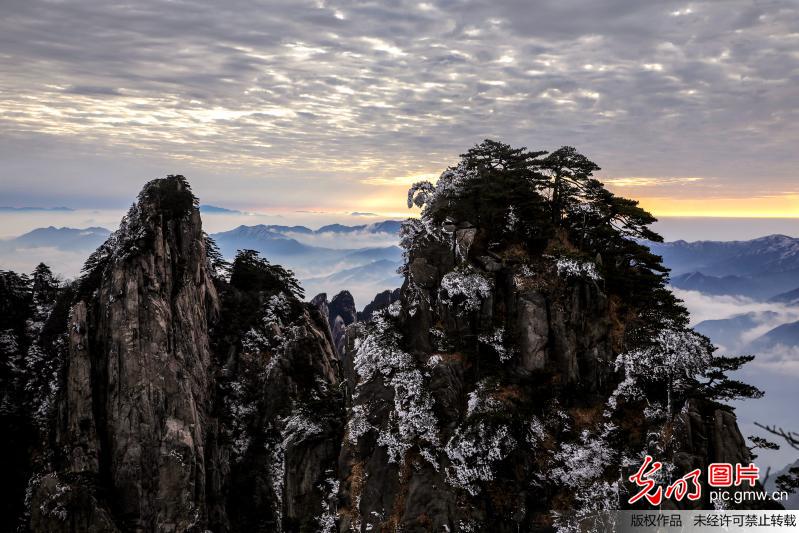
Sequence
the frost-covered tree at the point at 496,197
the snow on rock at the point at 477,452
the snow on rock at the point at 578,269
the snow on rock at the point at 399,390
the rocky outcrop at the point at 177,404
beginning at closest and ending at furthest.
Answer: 1. the snow on rock at the point at 477,452
2. the snow on rock at the point at 399,390
3. the snow on rock at the point at 578,269
4. the frost-covered tree at the point at 496,197
5. the rocky outcrop at the point at 177,404

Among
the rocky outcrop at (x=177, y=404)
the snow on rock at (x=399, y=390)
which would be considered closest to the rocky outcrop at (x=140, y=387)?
the rocky outcrop at (x=177, y=404)

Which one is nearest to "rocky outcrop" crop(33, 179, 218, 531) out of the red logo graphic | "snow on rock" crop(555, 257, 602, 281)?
"snow on rock" crop(555, 257, 602, 281)

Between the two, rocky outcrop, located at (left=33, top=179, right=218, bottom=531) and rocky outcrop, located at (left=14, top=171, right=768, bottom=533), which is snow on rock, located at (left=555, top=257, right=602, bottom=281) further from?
rocky outcrop, located at (left=33, top=179, right=218, bottom=531)

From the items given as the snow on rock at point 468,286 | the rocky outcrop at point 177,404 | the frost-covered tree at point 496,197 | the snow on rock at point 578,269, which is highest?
the frost-covered tree at point 496,197

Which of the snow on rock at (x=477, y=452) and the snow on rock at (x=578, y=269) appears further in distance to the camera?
the snow on rock at (x=578, y=269)

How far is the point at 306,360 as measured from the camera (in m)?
60.9

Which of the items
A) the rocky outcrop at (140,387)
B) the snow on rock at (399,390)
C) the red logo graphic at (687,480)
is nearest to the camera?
the red logo graphic at (687,480)

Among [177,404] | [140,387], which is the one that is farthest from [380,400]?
[140,387]

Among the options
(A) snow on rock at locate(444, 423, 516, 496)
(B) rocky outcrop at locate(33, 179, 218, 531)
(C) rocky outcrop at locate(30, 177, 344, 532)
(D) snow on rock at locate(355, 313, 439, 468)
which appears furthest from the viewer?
(B) rocky outcrop at locate(33, 179, 218, 531)

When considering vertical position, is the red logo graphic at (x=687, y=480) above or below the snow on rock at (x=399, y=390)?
below

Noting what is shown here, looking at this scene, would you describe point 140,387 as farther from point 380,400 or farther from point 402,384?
point 402,384

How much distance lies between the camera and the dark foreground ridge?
32.6 meters

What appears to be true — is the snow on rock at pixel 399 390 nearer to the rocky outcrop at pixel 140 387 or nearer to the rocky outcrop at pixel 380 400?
the rocky outcrop at pixel 380 400

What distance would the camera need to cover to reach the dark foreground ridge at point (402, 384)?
3256 cm
